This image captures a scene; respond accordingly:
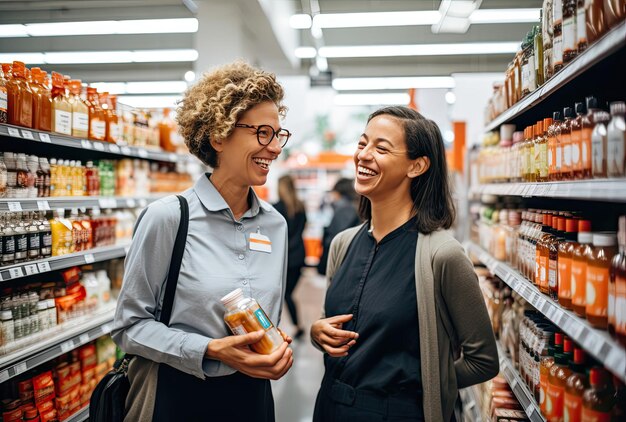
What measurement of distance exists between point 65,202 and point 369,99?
35.8ft

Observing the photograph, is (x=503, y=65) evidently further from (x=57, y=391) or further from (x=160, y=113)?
(x=57, y=391)

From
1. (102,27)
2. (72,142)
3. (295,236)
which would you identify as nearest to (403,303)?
(72,142)

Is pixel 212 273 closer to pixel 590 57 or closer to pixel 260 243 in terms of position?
pixel 260 243

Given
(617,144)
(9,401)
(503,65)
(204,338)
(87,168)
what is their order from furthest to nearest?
(503,65) < (87,168) < (9,401) < (204,338) < (617,144)

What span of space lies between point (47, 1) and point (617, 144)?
6541mm

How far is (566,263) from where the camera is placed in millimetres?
1647

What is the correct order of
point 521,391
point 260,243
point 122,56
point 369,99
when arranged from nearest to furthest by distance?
point 260,243 < point 521,391 < point 122,56 < point 369,99

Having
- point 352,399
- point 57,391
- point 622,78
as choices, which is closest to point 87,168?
point 57,391

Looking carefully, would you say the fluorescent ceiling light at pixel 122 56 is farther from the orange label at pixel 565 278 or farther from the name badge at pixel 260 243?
the orange label at pixel 565 278

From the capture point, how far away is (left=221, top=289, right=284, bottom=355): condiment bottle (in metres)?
1.50

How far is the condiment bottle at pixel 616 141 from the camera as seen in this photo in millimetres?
1236

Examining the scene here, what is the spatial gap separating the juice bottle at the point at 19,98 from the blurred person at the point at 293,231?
3592 millimetres

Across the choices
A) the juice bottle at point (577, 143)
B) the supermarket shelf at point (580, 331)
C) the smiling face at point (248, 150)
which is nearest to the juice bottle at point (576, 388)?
the supermarket shelf at point (580, 331)

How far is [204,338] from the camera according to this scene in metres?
1.55
